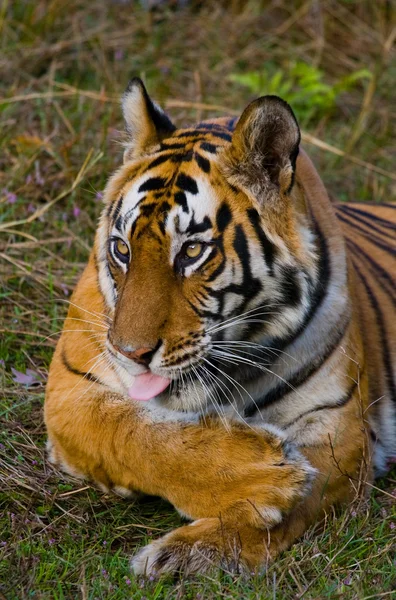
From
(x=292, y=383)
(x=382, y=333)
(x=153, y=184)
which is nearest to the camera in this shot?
(x=153, y=184)

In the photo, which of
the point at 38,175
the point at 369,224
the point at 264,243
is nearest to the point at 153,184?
the point at 264,243

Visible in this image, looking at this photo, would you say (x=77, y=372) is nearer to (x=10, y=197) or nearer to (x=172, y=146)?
(x=172, y=146)

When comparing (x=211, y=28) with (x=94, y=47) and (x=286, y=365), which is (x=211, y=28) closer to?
(x=94, y=47)

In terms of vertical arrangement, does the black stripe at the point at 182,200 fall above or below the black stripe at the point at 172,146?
below

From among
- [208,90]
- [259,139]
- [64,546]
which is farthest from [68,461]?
[208,90]

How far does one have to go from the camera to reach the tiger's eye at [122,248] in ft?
8.16

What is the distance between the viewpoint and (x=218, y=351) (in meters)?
2.45

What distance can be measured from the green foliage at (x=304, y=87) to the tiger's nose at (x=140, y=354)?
3260mm

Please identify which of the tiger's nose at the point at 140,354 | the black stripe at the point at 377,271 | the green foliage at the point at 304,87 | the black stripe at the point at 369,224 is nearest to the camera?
the tiger's nose at the point at 140,354

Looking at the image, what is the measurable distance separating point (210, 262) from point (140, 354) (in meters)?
0.30

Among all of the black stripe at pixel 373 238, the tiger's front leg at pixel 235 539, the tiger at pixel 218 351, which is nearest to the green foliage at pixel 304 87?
the black stripe at pixel 373 238

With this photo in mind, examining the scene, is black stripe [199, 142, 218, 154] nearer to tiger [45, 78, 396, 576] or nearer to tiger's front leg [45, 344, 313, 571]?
tiger [45, 78, 396, 576]

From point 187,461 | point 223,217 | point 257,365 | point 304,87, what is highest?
point 304,87

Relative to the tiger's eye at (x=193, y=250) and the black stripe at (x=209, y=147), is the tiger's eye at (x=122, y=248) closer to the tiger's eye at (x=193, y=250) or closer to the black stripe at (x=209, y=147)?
the tiger's eye at (x=193, y=250)
